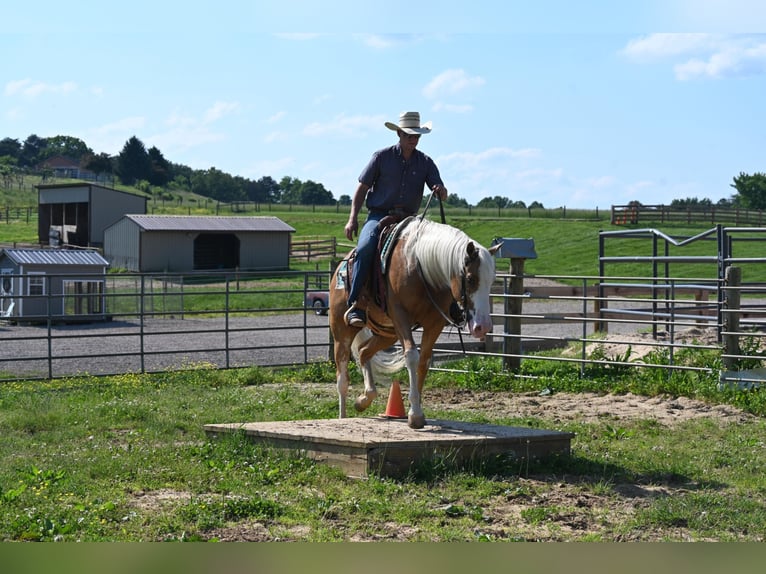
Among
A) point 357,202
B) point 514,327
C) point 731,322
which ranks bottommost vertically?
point 514,327

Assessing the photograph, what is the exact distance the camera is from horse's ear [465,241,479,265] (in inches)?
254

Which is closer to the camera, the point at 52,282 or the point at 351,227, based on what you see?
the point at 351,227

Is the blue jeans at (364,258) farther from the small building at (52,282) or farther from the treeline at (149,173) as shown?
the treeline at (149,173)

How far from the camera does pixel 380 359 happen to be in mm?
8625

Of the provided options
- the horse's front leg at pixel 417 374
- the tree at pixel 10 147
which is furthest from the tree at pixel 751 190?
the tree at pixel 10 147

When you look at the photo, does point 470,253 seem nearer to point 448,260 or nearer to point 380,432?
point 448,260

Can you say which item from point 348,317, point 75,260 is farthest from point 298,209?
point 348,317

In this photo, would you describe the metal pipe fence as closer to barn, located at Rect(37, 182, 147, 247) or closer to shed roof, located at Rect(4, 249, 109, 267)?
shed roof, located at Rect(4, 249, 109, 267)

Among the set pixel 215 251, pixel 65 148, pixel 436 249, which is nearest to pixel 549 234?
pixel 215 251

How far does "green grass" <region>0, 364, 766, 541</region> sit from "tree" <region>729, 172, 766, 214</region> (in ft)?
241

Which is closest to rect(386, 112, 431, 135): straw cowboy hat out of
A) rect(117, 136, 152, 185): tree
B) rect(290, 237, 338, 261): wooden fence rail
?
rect(290, 237, 338, 261): wooden fence rail

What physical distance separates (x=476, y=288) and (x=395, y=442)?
1.18 meters

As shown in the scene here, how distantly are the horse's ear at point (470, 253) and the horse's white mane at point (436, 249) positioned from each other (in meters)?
0.04

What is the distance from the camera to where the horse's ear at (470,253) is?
254 inches
